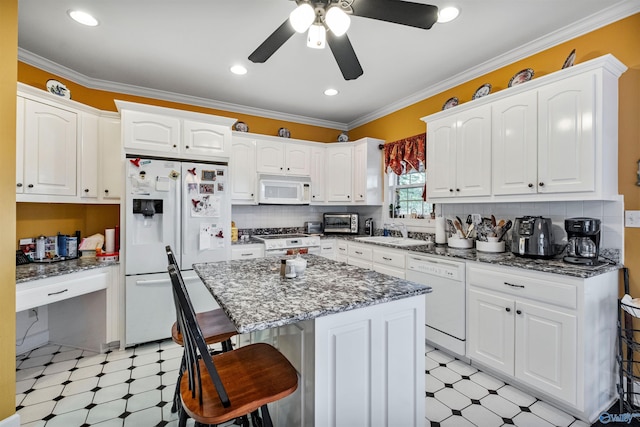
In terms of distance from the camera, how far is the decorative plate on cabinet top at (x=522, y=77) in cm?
241

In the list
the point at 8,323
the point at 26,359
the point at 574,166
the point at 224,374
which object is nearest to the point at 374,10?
the point at 574,166

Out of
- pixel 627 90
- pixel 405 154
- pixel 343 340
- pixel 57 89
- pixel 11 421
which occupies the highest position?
pixel 57 89

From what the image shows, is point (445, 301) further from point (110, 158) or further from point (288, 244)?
point (110, 158)

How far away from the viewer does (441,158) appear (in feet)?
9.66

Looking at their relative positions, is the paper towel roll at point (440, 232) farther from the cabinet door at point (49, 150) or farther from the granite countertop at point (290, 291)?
the cabinet door at point (49, 150)

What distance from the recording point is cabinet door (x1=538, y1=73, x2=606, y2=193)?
1911 mm

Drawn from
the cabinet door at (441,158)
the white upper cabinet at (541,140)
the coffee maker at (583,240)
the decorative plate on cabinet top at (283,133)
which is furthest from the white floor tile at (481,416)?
the decorative plate on cabinet top at (283,133)

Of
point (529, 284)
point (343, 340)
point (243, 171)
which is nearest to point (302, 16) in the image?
point (343, 340)

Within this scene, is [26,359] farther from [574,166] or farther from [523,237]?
[574,166]

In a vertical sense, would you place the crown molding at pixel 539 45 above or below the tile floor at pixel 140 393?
above

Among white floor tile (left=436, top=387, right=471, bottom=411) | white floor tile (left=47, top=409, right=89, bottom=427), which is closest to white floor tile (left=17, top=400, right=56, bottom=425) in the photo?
white floor tile (left=47, top=409, right=89, bottom=427)

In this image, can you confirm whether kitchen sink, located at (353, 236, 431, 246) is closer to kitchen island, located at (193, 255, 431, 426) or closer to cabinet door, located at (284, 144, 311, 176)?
cabinet door, located at (284, 144, 311, 176)

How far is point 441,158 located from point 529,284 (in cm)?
145

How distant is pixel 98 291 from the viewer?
8.59 ft
